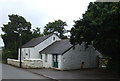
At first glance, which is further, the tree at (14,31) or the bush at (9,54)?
the tree at (14,31)

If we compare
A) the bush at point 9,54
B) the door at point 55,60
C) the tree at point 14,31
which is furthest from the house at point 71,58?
the tree at point 14,31

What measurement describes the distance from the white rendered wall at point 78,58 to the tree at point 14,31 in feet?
92.2

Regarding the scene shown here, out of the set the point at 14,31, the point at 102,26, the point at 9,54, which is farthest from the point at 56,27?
the point at 102,26

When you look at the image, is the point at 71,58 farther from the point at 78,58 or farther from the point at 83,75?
the point at 83,75

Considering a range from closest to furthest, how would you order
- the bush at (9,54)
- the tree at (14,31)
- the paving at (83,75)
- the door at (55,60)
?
the paving at (83,75) → the door at (55,60) → the bush at (9,54) → the tree at (14,31)

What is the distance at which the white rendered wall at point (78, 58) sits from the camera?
1320 inches

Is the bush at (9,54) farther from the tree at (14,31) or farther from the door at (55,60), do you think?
the door at (55,60)

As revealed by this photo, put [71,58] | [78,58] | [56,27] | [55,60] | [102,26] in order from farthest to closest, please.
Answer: [56,27] → [55,60] → [78,58] → [71,58] → [102,26]

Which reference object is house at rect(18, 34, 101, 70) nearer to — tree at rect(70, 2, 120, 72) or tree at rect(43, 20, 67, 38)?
tree at rect(70, 2, 120, 72)

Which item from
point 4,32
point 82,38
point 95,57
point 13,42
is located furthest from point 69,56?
point 4,32

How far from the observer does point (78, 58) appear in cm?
A: 3472

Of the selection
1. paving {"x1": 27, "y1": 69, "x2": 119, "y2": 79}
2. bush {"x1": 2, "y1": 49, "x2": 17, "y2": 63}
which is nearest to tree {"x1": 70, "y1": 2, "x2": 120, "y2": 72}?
paving {"x1": 27, "y1": 69, "x2": 119, "y2": 79}

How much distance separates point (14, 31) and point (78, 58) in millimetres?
35173

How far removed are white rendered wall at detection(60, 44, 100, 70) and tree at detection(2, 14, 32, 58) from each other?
28.1 m
